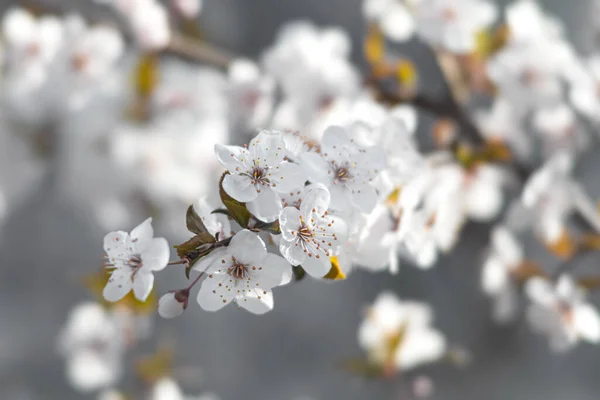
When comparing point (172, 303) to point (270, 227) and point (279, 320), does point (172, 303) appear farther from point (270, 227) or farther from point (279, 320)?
point (279, 320)

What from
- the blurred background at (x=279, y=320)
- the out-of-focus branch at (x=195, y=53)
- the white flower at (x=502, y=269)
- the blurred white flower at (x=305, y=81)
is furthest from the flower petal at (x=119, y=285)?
the blurred background at (x=279, y=320)

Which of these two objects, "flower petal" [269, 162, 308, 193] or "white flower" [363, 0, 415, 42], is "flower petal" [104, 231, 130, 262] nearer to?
"flower petal" [269, 162, 308, 193]

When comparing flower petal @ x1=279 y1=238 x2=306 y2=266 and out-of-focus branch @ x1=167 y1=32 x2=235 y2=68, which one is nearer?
flower petal @ x1=279 y1=238 x2=306 y2=266

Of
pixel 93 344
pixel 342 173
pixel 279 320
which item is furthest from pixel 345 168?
pixel 279 320

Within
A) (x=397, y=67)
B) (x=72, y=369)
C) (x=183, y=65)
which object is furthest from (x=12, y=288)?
(x=397, y=67)

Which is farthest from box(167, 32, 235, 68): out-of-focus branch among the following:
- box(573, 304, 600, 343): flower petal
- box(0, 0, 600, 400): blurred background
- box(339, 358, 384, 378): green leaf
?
box(573, 304, 600, 343): flower petal

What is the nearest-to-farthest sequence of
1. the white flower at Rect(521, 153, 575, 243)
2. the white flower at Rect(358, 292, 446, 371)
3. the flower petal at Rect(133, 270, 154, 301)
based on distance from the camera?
1. the flower petal at Rect(133, 270, 154, 301)
2. the white flower at Rect(521, 153, 575, 243)
3. the white flower at Rect(358, 292, 446, 371)

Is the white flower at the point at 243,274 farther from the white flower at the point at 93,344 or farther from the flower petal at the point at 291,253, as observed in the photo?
the white flower at the point at 93,344
